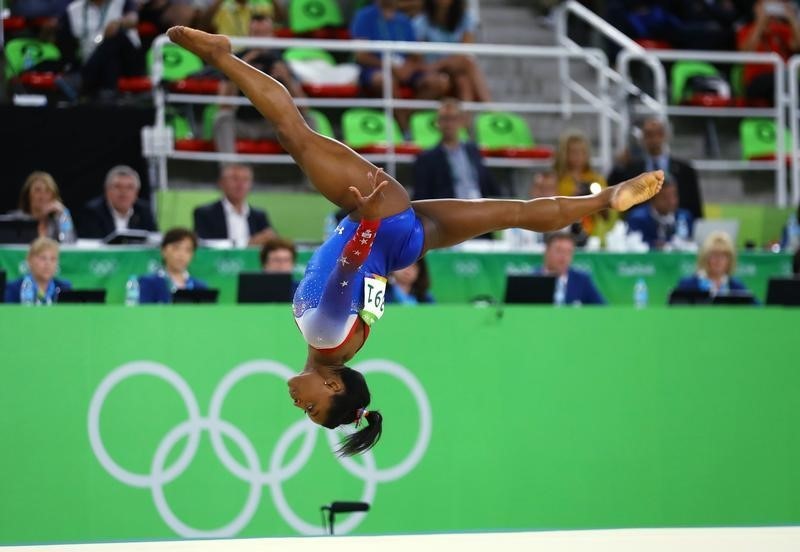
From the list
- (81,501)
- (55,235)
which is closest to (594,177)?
(55,235)

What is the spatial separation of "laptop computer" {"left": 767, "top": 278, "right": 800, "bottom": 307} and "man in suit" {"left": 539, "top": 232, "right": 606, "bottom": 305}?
45.8 inches

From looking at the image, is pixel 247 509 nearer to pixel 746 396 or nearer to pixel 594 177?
pixel 746 396

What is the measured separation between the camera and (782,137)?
12.7m

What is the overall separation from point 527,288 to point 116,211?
323 cm

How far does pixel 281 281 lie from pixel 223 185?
6.61 ft

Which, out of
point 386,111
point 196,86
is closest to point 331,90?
point 386,111

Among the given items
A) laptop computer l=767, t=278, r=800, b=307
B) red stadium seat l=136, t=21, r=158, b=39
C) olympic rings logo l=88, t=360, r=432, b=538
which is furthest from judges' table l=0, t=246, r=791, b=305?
red stadium seat l=136, t=21, r=158, b=39

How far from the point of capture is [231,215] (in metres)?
10.3

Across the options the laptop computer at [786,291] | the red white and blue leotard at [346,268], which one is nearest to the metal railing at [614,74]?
the laptop computer at [786,291]

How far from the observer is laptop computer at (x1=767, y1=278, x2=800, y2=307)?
920 centimetres

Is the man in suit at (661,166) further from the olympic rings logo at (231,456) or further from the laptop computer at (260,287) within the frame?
the olympic rings logo at (231,456)

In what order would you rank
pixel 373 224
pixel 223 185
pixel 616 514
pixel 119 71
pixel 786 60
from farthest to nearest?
pixel 786 60 < pixel 119 71 < pixel 223 185 < pixel 616 514 < pixel 373 224

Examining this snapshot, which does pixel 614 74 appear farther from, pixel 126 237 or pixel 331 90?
pixel 126 237

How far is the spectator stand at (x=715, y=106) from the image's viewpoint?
12406mm
